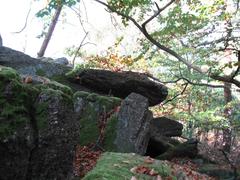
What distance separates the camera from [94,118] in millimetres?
10273

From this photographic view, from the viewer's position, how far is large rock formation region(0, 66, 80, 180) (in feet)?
15.9

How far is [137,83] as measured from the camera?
13.7 metres

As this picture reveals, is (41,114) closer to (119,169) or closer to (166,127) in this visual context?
(119,169)

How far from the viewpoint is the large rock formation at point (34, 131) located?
190 inches

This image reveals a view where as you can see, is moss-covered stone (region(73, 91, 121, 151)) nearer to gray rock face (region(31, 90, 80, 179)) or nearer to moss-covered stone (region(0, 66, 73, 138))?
gray rock face (region(31, 90, 80, 179))

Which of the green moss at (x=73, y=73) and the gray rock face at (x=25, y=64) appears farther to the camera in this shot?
the green moss at (x=73, y=73)

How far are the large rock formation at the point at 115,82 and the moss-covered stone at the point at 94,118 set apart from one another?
255cm

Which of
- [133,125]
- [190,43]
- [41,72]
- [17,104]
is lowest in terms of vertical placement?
[133,125]

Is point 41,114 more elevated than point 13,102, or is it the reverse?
point 13,102

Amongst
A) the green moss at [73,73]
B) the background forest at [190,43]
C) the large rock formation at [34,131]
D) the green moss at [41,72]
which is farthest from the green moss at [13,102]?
the green moss at [73,73]

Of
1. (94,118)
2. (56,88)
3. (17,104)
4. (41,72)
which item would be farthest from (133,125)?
(17,104)

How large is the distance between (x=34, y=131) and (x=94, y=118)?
5180mm

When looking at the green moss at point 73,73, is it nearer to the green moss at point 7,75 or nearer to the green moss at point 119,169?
the green moss at point 7,75

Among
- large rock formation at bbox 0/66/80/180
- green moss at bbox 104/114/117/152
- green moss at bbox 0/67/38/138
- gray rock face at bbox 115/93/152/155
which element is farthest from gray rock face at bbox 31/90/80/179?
gray rock face at bbox 115/93/152/155
